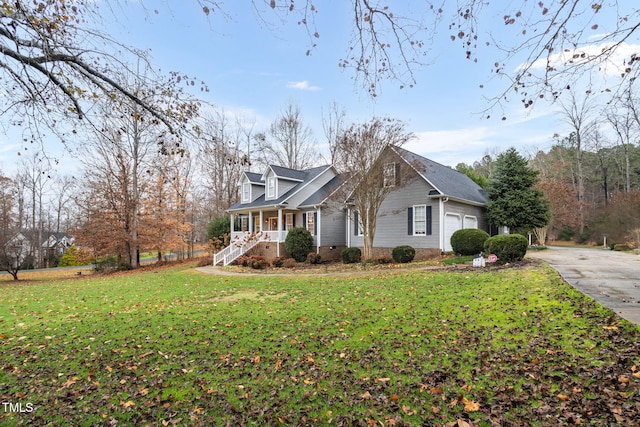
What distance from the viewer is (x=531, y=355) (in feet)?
14.2

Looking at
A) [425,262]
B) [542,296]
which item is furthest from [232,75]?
[425,262]

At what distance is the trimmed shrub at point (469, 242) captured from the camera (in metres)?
15.5

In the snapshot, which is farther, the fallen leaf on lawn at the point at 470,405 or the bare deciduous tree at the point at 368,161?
the bare deciduous tree at the point at 368,161

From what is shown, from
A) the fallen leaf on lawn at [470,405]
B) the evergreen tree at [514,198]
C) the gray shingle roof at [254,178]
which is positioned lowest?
the fallen leaf on lawn at [470,405]

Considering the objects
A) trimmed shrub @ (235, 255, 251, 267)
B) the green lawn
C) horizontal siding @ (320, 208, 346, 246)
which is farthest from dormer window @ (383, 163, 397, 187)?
the green lawn

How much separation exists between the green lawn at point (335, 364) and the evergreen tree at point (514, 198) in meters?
13.9

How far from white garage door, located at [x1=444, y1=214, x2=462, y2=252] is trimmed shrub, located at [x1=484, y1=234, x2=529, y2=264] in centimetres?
323

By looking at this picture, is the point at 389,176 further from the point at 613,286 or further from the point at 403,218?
the point at 613,286

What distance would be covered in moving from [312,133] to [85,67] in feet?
93.2

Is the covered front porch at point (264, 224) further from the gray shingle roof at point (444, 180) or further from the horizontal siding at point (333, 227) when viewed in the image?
the gray shingle roof at point (444, 180)

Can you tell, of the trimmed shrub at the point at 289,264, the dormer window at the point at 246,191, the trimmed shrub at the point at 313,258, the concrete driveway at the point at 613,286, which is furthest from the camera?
the dormer window at the point at 246,191

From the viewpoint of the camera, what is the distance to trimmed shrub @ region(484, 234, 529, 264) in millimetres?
13461

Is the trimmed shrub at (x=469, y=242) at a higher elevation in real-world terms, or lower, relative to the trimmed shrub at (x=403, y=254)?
higher

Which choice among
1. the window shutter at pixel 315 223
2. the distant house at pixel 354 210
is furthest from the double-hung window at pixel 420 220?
the window shutter at pixel 315 223
